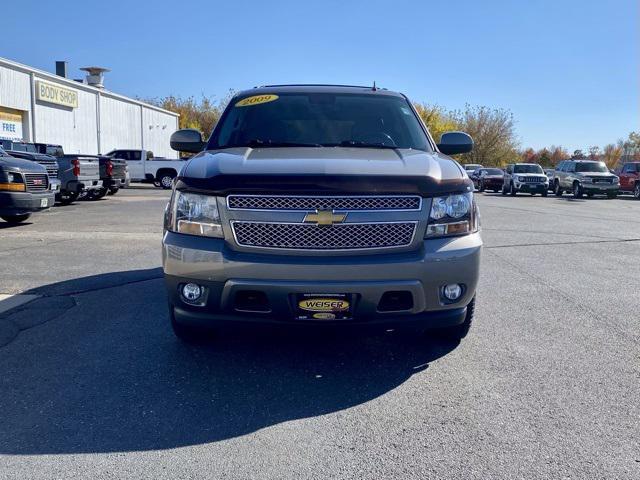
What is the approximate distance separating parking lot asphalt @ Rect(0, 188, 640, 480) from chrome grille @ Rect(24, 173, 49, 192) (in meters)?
5.76

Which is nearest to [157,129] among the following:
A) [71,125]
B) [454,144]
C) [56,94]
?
[71,125]

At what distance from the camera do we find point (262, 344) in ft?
14.7

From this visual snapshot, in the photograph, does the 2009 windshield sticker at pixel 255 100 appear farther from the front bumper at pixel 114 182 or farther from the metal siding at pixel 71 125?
the metal siding at pixel 71 125

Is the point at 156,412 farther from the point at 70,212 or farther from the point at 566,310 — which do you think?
the point at 70,212

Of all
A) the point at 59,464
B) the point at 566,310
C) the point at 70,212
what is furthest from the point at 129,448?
the point at 70,212

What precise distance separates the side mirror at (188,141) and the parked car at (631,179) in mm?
31678

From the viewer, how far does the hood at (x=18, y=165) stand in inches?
425

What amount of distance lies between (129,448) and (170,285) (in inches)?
43.8

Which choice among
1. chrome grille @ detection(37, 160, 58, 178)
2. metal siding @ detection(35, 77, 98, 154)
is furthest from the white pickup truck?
chrome grille @ detection(37, 160, 58, 178)

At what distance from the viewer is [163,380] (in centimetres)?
377

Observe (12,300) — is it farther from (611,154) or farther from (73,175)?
(611,154)

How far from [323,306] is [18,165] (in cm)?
963

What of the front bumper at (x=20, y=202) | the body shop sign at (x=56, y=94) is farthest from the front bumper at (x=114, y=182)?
the body shop sign at (x=56, y=94)

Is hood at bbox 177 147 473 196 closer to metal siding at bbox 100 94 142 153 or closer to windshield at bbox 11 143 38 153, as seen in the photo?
windshield at bbox 11 143 38 153
